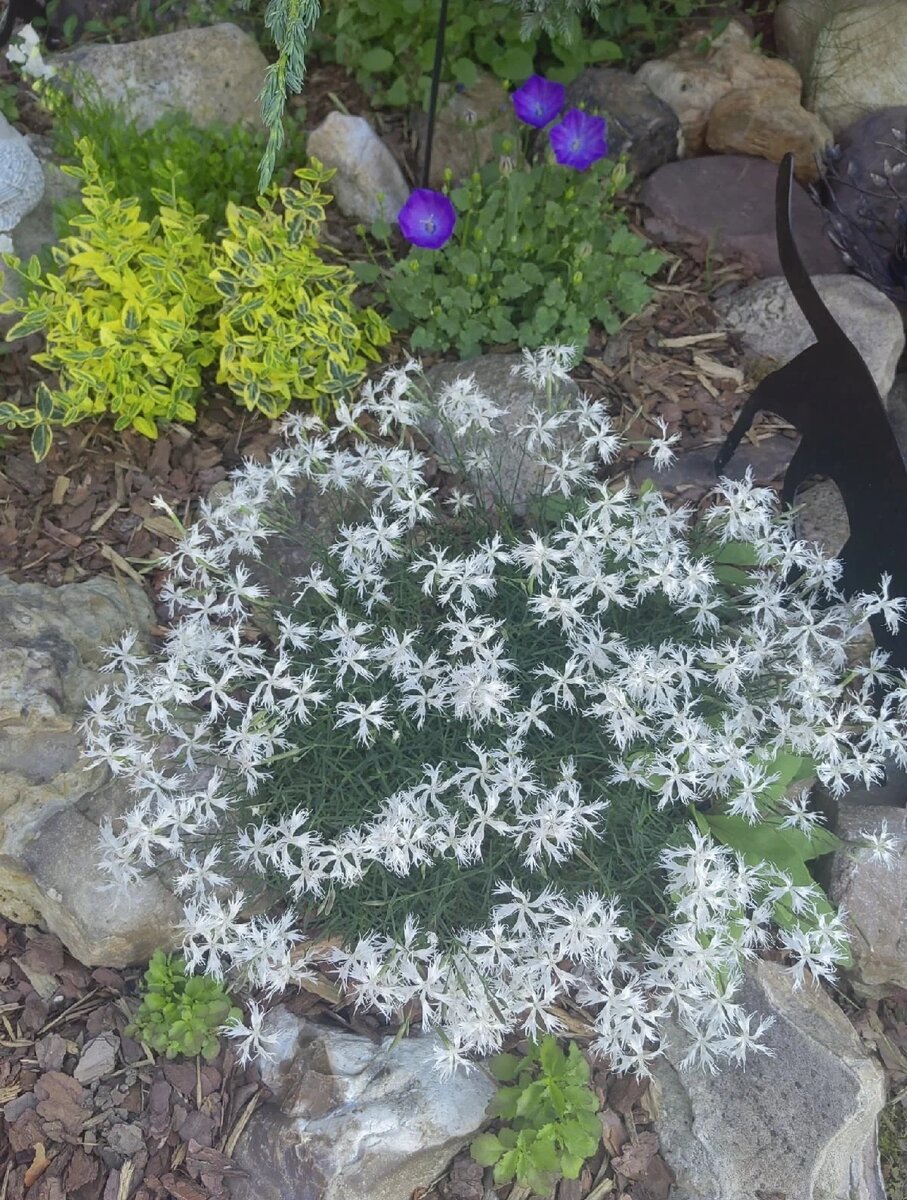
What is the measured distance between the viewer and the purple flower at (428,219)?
3283 mm

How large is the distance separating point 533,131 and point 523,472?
1779mm

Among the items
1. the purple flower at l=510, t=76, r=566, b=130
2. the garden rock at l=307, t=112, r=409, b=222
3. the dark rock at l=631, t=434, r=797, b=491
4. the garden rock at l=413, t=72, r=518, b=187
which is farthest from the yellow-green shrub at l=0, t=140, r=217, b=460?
the dark rock at l=631, t=434, r=797, b=491

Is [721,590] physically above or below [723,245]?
below

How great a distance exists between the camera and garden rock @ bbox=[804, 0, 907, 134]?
14.2ft

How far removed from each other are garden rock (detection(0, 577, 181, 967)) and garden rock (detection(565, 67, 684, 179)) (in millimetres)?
3071

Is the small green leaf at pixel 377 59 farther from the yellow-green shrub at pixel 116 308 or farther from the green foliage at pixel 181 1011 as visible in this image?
the green foliage at pixel 181 1011

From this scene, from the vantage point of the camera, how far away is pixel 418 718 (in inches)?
101

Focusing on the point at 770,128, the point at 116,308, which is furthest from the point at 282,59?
the point at 770,128

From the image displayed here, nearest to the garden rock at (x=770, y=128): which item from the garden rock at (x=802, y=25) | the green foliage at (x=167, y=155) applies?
the garden rock at (x=802, y=25)

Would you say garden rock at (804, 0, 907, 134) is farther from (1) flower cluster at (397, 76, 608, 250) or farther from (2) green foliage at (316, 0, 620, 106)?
(1) flower cluster at (397, 76, 608, 250)

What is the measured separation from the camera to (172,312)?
310cm

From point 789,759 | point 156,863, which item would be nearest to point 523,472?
point 789,759

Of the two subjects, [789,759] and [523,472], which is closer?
[789,759]

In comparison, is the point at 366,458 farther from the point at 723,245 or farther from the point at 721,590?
the point at 723,245
